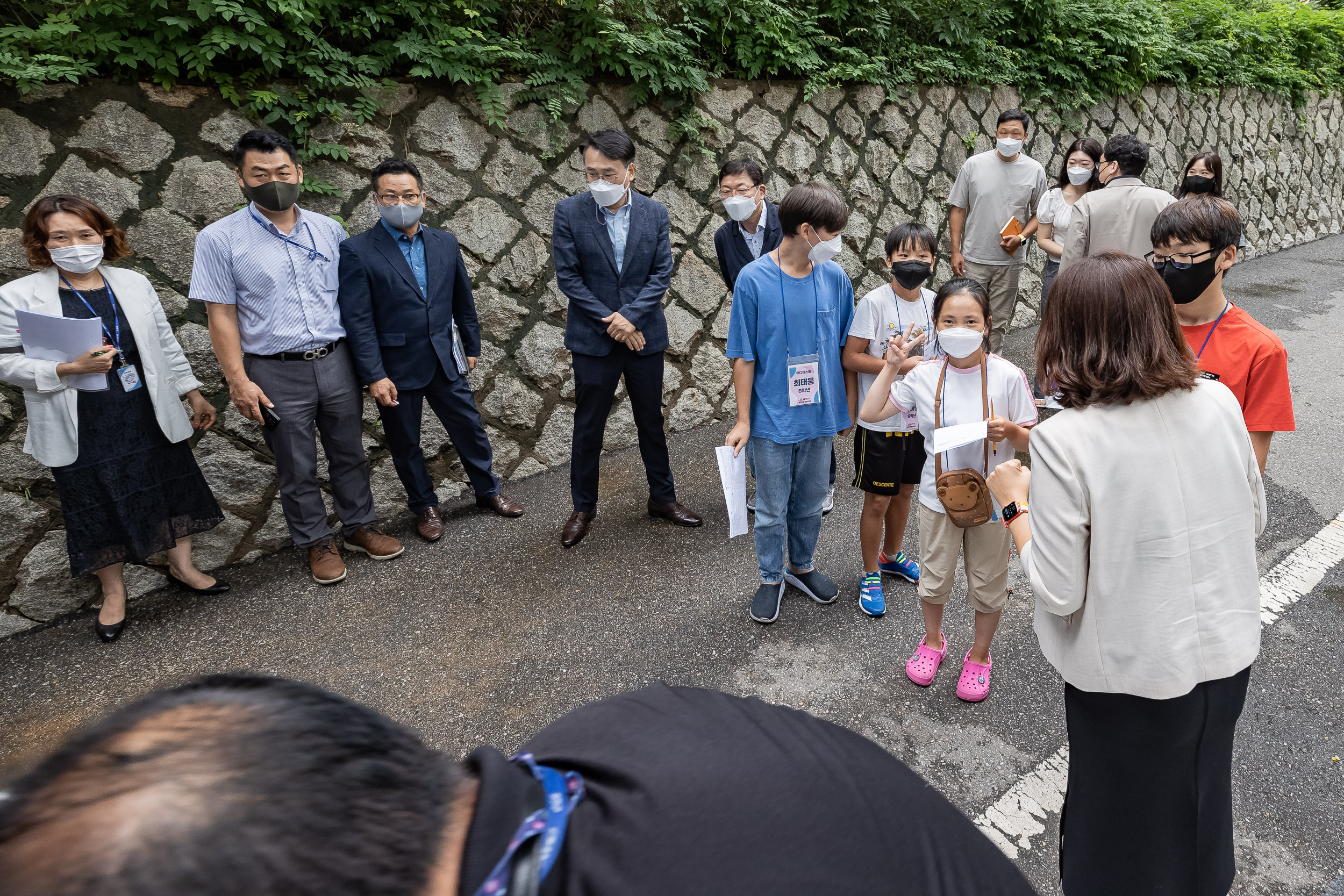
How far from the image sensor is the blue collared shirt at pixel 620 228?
3.88 meters

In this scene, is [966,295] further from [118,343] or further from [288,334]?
[118,343]

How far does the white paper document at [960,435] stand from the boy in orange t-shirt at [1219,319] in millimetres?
649

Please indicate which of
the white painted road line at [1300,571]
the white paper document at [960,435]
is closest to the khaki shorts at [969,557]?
the white paper document at [960,435]

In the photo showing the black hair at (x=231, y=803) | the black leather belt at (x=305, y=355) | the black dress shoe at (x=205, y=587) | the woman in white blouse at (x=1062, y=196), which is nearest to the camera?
the black hair at (x=231, y=803)

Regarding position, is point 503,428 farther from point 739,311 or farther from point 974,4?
point 974,4

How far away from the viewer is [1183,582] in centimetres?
150

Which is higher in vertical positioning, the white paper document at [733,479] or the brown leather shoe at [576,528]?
the white paper document at [733,479]

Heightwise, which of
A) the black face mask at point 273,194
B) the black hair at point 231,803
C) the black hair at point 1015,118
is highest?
the black hair at point 1015,118

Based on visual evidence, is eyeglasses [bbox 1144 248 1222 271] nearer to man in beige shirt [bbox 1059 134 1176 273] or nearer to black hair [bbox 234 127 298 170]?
man in beige shirt [bbox 1059 134 1176 273]

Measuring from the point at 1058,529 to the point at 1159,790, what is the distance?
24.4 inches

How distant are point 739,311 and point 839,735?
2.25 m

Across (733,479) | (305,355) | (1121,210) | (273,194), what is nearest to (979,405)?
(733,479)

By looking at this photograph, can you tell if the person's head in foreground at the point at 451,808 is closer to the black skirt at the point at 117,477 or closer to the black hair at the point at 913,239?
the black hair at the point at 913,239

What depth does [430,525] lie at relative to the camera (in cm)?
405
